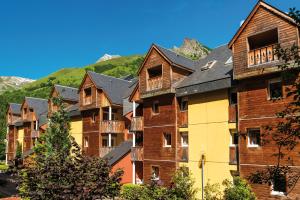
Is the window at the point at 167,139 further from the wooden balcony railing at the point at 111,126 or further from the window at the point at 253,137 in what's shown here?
the wooden balcony railing at the point at 111,126

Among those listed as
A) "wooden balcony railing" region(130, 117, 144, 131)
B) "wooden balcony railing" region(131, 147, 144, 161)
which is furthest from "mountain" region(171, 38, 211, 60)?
"wooden balcony railing" region(131, 147, 144, 161)

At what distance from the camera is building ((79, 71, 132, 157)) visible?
3762cm

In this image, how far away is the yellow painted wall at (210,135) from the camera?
963 inches

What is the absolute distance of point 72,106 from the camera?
1893 inches

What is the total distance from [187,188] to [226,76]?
27.7 ft

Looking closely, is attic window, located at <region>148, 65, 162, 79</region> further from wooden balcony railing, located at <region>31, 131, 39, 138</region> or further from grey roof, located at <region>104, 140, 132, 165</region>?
wooden balcony railing, located at <region>31, 131, 39, 138</region>

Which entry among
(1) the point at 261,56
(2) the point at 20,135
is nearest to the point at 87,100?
(1) the point at 261,56

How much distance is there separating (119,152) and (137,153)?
3873mm

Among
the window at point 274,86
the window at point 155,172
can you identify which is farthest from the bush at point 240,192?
the window at point 155,172

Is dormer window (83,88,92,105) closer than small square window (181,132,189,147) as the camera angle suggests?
No

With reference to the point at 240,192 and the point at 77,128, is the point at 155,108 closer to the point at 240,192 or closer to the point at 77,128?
the point at 240,192

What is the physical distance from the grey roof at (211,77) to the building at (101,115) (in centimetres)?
1158

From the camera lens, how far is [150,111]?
30938 mm

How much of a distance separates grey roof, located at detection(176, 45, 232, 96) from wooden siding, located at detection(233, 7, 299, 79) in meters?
1.65
